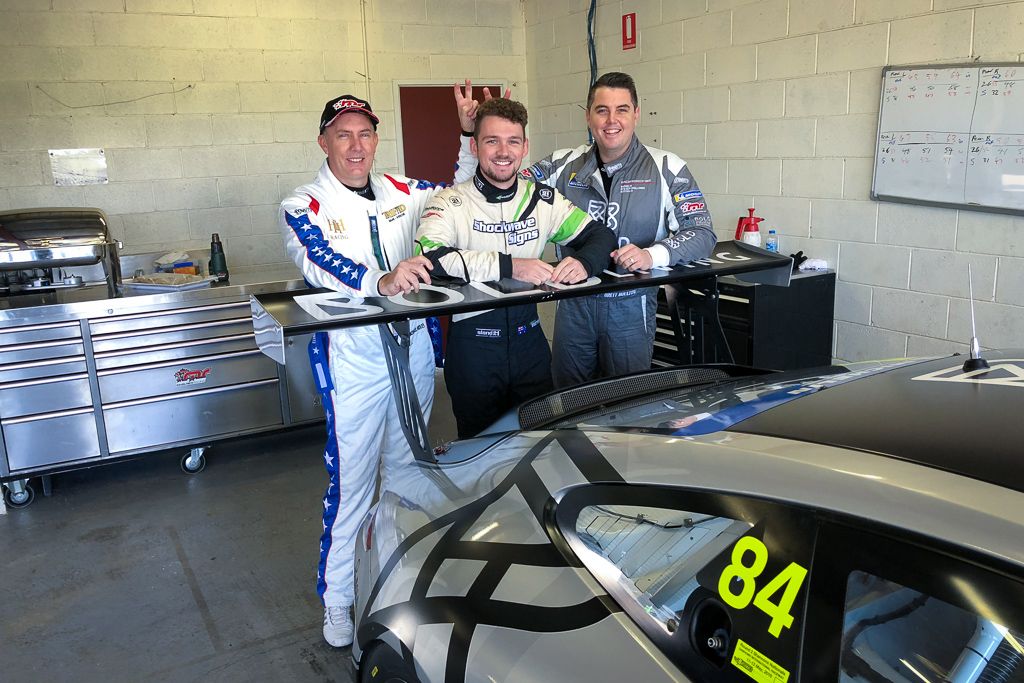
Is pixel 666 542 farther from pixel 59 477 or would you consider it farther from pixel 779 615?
pixel 59 477

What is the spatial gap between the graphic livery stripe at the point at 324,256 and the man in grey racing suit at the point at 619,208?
2.58ft

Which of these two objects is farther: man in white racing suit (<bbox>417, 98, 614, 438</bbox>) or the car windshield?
man in white racing suit (<bbox>417, 98, 614, 438</bbox>)

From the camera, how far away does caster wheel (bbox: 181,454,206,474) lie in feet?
13.7

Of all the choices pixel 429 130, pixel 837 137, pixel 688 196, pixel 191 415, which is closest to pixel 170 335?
pixel 191 415

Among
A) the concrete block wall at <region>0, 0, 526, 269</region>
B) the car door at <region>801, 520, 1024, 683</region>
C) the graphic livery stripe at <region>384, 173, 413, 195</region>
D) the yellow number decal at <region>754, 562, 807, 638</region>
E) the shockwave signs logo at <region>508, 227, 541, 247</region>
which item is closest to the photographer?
the car door at <region>801, 520, 1024, 683</region>

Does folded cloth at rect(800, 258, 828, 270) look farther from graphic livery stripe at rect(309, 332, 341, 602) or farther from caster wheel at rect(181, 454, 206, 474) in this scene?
caster wheel at rect(181, 454, 206, 474)

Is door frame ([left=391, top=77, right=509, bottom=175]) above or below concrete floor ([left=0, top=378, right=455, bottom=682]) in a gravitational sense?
above

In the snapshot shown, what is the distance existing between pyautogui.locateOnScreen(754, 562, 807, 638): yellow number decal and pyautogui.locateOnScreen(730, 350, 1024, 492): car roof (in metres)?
0.20

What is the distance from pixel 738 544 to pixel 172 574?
8.87ft

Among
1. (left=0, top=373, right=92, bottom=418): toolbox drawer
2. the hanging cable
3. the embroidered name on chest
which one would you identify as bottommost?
(left=0, top=373, right=92, bottom=418): toolbox drawer

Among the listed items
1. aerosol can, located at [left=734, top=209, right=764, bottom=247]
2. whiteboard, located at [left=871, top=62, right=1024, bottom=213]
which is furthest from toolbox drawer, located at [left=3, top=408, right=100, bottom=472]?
whiteboard, located at [left=871, top=62, right=1024, bottom=213]

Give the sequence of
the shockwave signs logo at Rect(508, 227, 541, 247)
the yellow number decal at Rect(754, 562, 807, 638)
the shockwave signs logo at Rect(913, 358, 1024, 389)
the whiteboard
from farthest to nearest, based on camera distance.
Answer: the whiteboard < the shockwave signs logo at Rect(508, 227, 541, 247) < the shockwave signs logo at Rect(913, 358, 1024, 389) < the yellow number decal at Rect(754, 562, 807, 638)

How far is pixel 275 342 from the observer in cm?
182

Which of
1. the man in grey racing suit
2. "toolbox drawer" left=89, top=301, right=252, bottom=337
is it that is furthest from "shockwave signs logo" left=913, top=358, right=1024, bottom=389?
"toolbox drawer" left=89, top=301, right=252, bottom=337
